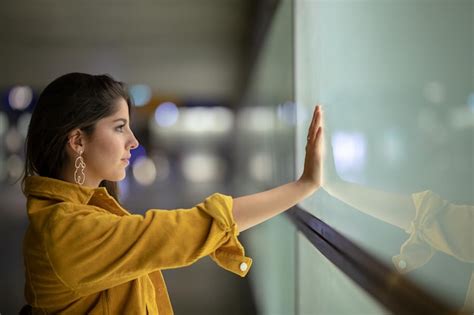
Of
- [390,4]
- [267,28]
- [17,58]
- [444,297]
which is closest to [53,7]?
[17,58]

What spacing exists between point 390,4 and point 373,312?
45 cm

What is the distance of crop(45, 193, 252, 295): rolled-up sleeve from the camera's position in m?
0.83

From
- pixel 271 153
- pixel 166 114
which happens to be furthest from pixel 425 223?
pixel 166 114

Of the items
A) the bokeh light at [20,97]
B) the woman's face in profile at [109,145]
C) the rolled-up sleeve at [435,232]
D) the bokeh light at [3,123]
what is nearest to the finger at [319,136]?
the rolled-up sleeve at [435,232]

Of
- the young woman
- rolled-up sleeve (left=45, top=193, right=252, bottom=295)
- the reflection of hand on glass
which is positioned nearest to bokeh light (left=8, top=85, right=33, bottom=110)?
the young woman

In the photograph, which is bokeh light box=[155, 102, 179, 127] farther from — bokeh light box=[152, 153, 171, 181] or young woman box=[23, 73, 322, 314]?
young woman box=[23, 73, 322, 314]

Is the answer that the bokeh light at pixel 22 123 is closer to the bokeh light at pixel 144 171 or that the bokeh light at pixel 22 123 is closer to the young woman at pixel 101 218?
the bokeh light at pixel 144 171

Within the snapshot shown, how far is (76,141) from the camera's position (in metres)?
1.02

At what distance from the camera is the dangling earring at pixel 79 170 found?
1028mm

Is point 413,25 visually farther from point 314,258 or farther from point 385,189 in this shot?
point 314,258

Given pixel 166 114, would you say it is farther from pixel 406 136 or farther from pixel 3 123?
pixel 406 136

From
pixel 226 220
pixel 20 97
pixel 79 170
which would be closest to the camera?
pixel 226 220

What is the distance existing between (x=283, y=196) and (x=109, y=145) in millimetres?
386

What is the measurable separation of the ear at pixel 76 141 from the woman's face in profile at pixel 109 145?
0.04ft
